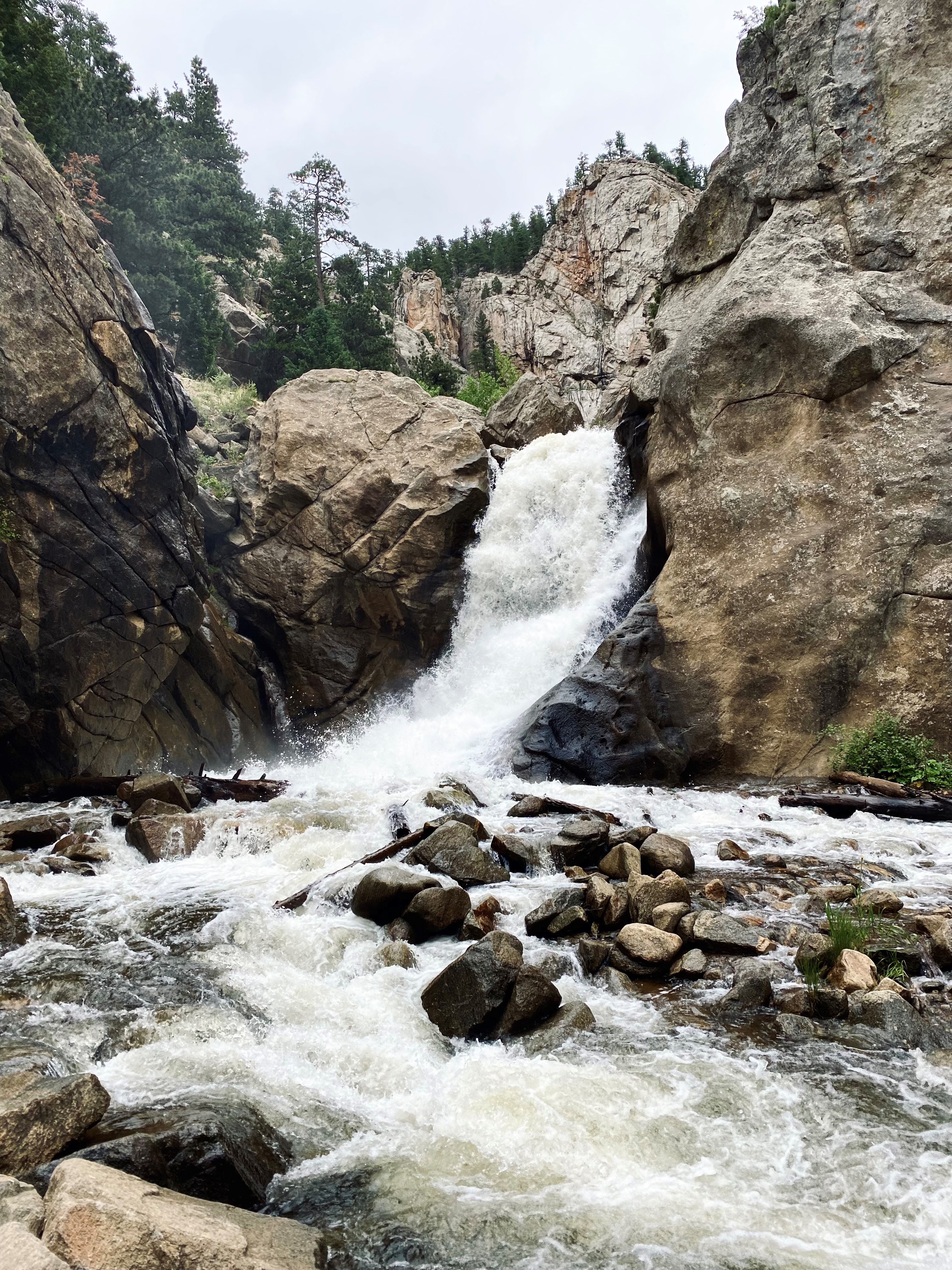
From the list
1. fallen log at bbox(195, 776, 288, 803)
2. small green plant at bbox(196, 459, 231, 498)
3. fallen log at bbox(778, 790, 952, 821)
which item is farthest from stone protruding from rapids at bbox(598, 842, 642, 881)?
small green plant at bbox(196, 459, 231, 498)

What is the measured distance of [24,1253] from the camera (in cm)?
278

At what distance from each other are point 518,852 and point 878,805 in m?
5.92

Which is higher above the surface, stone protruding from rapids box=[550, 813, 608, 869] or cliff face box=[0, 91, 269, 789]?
cliff face box=[0, 91, 269, 789]

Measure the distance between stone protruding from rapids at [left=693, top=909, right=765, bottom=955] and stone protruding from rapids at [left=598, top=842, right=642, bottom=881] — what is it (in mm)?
1629

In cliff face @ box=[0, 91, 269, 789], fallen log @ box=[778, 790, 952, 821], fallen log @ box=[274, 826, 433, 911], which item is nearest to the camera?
fallen log @ box=[274, 826, 433, 911]

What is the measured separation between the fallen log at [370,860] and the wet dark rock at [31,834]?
15.5ft

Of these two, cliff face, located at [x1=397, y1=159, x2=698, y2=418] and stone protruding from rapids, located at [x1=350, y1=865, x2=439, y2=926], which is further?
cliff face, located at [x1=397, y1=159, x2=698, y2=418]

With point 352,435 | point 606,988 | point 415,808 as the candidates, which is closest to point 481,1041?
point 606,988

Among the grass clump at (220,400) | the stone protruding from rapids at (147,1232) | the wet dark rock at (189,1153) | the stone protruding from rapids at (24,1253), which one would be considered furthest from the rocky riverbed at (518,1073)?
the grass clump at (220,400)

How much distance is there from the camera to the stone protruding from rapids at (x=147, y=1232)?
118 inches

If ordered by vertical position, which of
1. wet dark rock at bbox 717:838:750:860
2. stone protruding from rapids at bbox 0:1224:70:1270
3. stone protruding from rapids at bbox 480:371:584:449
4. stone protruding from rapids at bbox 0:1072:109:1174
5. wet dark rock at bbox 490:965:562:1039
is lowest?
wet dark rock at bbox 717:838:750:860

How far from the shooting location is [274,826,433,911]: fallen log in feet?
28.3

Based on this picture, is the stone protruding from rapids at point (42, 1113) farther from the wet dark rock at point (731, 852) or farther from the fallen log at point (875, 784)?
the fallen log at point (875, 784)

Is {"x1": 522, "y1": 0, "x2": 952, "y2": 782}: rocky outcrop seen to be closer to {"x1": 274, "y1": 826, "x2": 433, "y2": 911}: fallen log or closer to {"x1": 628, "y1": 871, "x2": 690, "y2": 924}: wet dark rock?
{"x1": 274, "y1": 826, "x2": 433, "y2": 911}: fallen log
